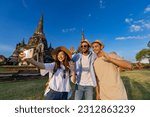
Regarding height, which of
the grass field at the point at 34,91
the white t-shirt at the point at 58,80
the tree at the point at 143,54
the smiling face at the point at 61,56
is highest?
the tree at the point at 143,54

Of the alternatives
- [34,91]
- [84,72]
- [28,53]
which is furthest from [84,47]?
[34,91]

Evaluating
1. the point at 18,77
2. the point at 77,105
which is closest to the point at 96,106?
the point at 77,105

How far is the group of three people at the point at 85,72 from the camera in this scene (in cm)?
268

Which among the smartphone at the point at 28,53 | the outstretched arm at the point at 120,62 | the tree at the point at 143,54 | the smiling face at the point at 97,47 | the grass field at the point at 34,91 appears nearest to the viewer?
the outstretched arm at the point at 120,62

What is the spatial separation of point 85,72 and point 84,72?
2 centimetres

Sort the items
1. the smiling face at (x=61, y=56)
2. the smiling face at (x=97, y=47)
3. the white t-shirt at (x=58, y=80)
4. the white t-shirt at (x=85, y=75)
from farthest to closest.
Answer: the white t-shirt at (x=85, y=75)
the smiling face at (x=61, y=56)
the white t-shirt at (x=58, y=80)
the smiling face at (x=97, y=47)

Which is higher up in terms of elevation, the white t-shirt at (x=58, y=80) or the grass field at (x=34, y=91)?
the white t-shirt at (x=58, y=80)

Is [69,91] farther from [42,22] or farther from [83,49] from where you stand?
[42,22]

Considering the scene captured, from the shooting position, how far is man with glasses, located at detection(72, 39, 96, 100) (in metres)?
3.38

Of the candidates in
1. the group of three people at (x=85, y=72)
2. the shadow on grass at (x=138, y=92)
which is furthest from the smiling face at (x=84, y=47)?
the shadow on grass at (x=138, y=92)

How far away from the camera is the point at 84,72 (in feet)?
11.2

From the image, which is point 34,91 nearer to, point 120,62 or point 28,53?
point 28,53

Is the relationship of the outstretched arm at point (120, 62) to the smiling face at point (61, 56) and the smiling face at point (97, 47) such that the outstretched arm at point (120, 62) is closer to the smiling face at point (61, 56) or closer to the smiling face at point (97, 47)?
the smiling face at point (97, 47)

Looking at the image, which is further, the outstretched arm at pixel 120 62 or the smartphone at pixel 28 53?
the smartphone at pixel 28 53
